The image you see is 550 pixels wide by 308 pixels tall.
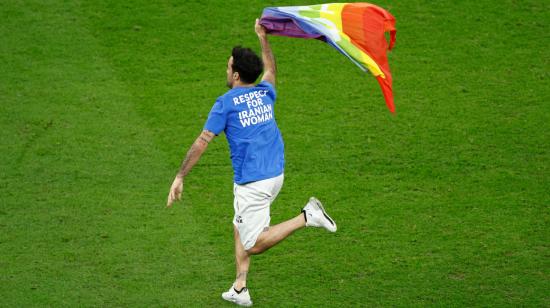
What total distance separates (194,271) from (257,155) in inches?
56.6

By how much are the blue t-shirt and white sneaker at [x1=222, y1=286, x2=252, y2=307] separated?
0.97 metres

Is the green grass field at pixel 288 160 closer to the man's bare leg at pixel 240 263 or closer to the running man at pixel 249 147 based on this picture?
the man's bare leg at pixel 240 263

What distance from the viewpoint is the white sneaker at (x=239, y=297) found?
7.87m

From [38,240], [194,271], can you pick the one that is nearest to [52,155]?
[38,240]

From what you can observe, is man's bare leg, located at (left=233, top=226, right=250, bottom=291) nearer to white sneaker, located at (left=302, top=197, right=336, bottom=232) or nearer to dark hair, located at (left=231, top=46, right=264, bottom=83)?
white sneaker, located at (left=302, top=197, right=336, bottom=232)

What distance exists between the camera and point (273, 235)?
7.73 meters

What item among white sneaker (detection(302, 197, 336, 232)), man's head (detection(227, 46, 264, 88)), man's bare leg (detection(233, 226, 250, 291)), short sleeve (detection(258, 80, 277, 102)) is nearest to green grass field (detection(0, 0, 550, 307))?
man's bare leg (detection(233, 226, 250, 291))

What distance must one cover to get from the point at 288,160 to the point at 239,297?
8.77 feet

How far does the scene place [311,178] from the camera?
32.5 ft

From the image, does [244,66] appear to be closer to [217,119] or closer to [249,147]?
[217,119]

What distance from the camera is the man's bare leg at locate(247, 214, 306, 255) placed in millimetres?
7723

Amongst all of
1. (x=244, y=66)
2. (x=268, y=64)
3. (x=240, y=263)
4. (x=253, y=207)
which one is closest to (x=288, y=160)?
(x=268, y=64)

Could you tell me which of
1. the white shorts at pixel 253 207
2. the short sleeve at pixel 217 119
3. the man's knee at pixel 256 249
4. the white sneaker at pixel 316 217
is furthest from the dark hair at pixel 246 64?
the man's knee at pixel 256 249

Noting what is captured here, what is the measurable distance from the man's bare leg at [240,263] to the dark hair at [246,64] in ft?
Answer: 4.37
